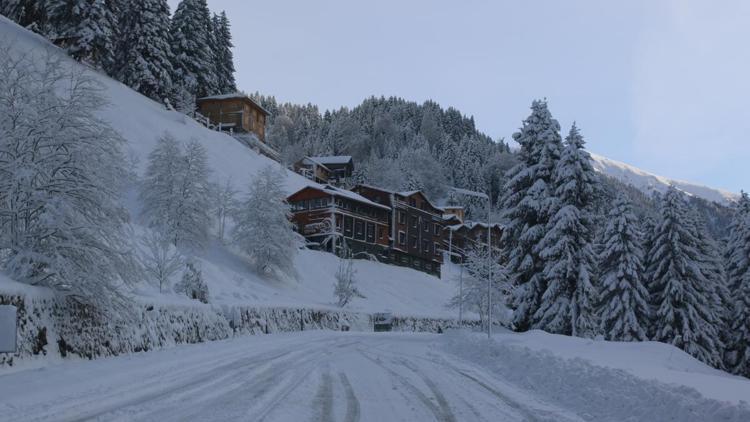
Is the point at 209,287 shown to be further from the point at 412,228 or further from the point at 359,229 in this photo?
the point at 412,228

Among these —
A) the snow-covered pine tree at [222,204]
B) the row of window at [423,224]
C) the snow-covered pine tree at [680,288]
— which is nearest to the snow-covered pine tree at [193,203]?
the snow-covered pine tree at [222,204]

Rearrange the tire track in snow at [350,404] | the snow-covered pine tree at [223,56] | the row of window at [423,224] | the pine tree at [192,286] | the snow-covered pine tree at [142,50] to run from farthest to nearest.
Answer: the snow-covered pine tree at [223,56], the row of window at [423,224], the snow-covered pine tree at [142,50], the pine tree at [192,286], the tire track in snow at [350,404]

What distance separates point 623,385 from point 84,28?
66.4 metres

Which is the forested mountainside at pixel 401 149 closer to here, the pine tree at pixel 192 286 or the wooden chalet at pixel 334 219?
the wooden chalet at pixel 334 219

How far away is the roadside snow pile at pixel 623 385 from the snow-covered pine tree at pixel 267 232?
110 feet

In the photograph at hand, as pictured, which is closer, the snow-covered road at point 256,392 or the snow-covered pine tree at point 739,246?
the snow-covered road at point 256,392

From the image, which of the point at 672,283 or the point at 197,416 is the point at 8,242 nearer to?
the point at 197,416

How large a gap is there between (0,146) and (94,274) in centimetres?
383

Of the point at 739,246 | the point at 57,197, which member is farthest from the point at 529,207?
the point at 57,197

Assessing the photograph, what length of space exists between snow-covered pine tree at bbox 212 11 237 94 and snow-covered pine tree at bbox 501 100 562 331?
67.7 metres

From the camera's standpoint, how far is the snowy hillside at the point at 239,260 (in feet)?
151

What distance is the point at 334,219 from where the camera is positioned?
71.8 meters

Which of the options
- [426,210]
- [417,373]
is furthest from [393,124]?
[417,373]

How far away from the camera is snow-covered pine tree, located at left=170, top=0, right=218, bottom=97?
82312 millimetres
